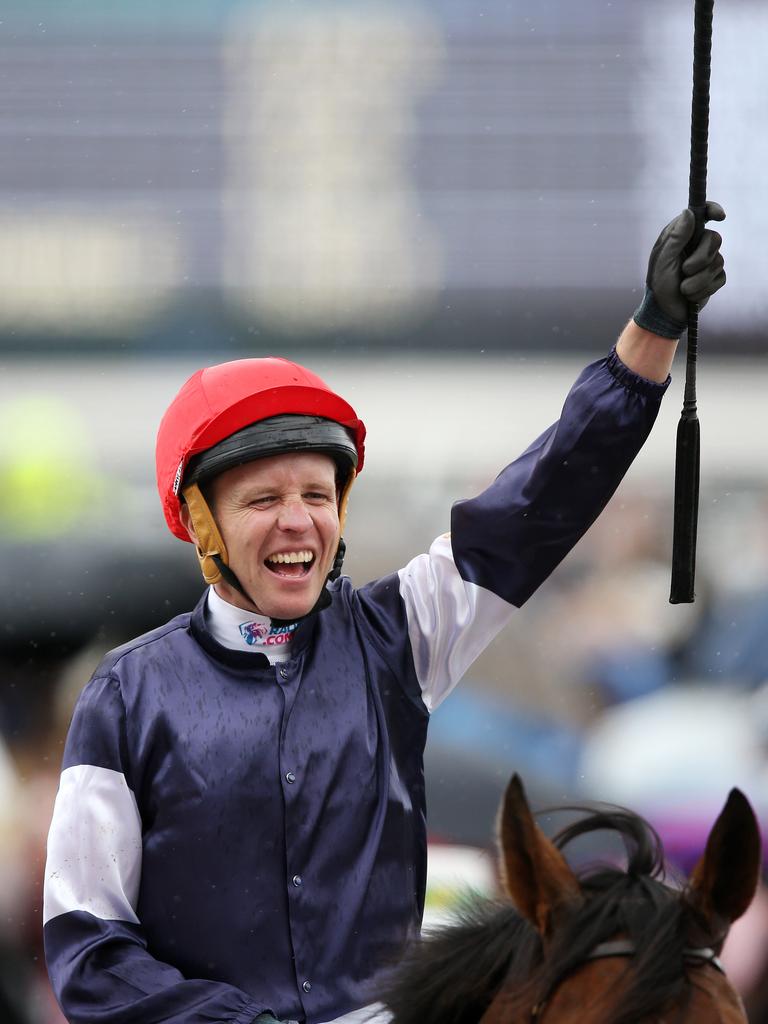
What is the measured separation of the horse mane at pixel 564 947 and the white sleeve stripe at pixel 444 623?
53 centimetres

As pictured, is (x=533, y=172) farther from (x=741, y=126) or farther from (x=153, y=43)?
(x=153, y=43)

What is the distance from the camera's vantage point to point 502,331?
11.0 feet

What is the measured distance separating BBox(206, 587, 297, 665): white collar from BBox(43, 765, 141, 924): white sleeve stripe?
0.72ft

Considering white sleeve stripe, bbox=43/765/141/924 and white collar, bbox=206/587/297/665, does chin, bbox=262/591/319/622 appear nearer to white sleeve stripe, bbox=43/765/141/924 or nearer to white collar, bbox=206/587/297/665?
white collar, bbox=206/587/297/665

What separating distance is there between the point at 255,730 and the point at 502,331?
6.40 feet

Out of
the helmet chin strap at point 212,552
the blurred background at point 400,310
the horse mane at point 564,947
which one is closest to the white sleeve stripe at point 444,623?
the helmet chin strap at point 212,552

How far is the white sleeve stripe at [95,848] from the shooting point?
5.02 ft

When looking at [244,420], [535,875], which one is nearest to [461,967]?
[535,875]

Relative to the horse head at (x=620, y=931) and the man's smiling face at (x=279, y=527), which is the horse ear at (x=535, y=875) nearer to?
the horse head at (x=620, y=931)

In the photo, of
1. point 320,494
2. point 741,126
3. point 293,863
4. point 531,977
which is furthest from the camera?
point 741,126

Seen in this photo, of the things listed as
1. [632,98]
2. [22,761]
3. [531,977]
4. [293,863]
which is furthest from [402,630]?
[632,98]

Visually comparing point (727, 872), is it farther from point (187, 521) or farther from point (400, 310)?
point (400, 310)

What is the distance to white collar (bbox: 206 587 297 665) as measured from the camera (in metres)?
1.66

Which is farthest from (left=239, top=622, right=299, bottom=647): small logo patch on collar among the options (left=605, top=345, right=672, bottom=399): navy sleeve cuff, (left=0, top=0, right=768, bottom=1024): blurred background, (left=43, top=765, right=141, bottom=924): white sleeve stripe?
(left=0, top=0, right=768, bottom=1024): blurred background
